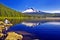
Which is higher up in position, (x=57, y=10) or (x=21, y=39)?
(x=57, y=10)

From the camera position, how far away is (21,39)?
5.34 metres

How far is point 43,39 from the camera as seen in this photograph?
5629 millimetres

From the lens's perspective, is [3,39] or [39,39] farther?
[39,39]

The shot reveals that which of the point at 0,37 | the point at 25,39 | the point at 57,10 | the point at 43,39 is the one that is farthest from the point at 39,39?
the point at 57,10

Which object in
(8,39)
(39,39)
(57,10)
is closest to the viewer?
(8,39)

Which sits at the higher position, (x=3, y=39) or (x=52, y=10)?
(x=52, y=10)

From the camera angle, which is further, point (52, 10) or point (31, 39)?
point (52, 10)

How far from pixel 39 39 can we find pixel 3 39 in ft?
4.48

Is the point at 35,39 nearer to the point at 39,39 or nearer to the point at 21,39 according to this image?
A: the point at 39,39

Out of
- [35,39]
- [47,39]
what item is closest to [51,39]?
[47,39]

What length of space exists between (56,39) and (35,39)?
2.69 ft

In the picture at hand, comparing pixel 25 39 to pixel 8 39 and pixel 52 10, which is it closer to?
pixel 8 39

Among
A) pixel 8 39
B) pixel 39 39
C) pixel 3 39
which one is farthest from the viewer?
pixel 39 39

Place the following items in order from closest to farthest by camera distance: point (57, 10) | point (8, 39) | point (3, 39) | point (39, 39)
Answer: point (8, 39), point (3, 39), point (39, 39), point (57, 10)
